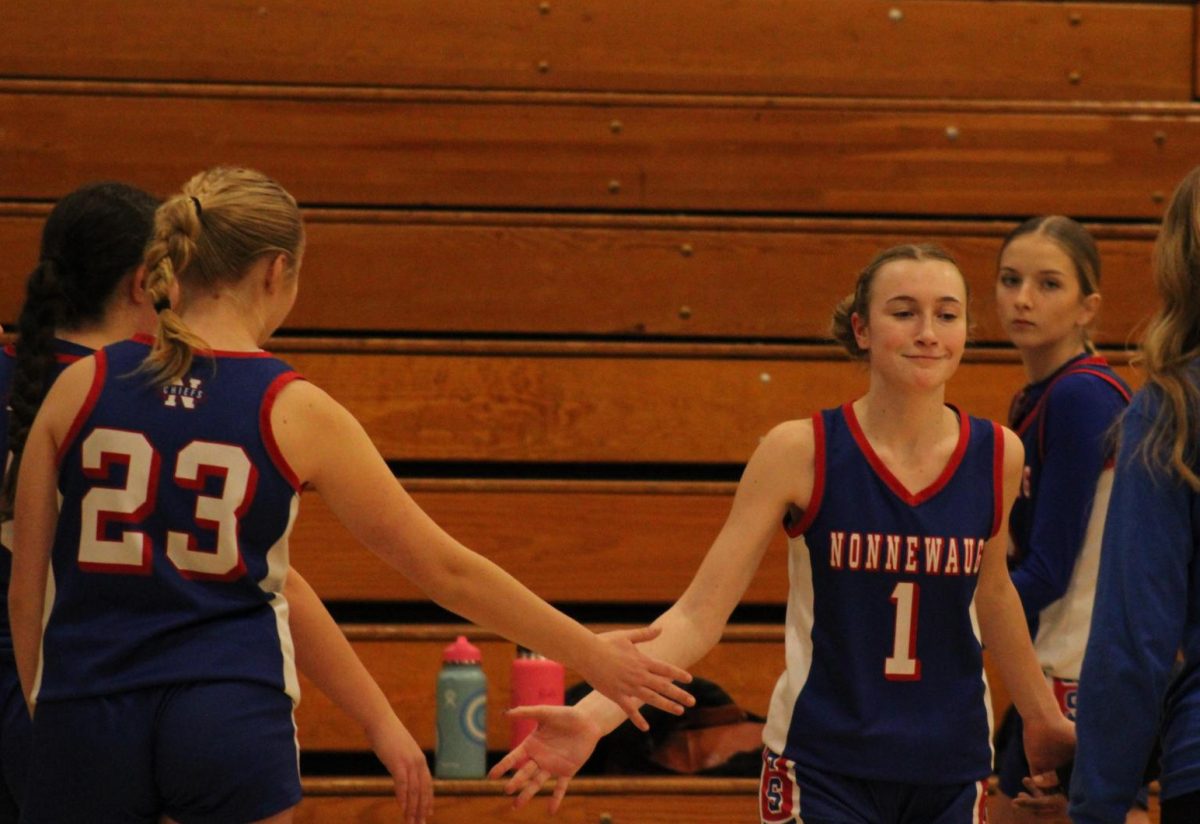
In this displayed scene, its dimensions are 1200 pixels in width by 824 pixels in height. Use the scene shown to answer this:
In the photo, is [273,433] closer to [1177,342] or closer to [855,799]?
[855,799]

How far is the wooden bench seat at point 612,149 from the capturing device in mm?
4824

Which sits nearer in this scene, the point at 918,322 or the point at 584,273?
the point at 918,322

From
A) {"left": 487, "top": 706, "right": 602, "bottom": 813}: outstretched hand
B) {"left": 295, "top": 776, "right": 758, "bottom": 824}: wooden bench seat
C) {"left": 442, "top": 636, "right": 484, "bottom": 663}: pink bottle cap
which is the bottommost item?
{"left": 295, "top": 776, "right": 758, "bottom": 824}: wooden bench seat

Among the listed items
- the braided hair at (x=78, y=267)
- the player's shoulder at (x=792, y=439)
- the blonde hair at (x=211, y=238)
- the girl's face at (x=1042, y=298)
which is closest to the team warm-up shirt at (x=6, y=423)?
the braided hair at (x=78, y=267)

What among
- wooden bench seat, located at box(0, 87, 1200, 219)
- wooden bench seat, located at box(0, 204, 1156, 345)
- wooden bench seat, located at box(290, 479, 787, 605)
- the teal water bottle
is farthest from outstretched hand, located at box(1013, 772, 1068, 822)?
wooden bench seat, located at box(0, 87, 1200, 219)

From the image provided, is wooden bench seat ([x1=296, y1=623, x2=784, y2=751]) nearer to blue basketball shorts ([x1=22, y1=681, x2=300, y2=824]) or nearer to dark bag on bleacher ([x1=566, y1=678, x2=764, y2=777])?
dark bag on bleacher ([x1=566, y1=678, x2=764, y2=777])

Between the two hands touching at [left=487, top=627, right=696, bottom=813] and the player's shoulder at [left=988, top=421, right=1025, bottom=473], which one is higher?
the player's shoulder at [left=988, top=421, right=1025, bottom=473]

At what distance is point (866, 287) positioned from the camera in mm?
2822

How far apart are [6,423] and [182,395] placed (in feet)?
2.24

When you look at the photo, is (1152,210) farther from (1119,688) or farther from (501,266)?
(1119,688)

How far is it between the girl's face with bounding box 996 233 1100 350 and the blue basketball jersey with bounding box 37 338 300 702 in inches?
77.7

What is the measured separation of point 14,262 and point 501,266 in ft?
4.45

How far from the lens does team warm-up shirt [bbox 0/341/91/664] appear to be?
2.67m

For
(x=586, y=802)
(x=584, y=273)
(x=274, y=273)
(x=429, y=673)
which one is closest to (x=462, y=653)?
(x=429, y=673)
